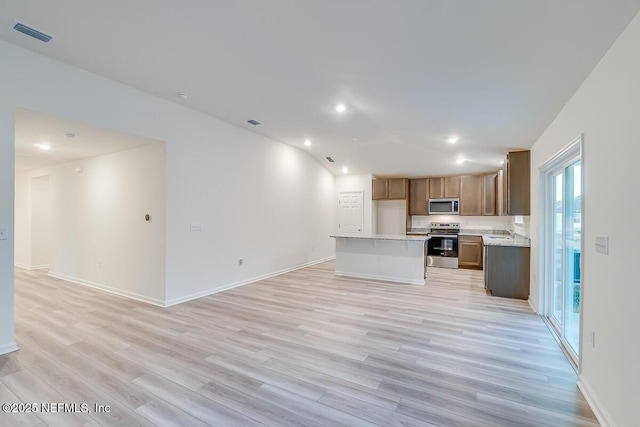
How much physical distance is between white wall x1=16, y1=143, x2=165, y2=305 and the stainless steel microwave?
6624 millimetres

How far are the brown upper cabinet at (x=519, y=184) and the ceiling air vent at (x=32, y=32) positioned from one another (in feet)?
19.4

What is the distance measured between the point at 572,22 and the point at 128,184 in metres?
5.43

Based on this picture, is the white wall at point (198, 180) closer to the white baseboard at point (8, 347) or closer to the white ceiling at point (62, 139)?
the white baseboard at point (8, 347)

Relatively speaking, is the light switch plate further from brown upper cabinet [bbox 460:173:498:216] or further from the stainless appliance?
brown upper cabinet [bbox 460:173:498:216]

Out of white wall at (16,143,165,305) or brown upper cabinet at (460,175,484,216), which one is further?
brown upper cabinet at (460,175,484,216)

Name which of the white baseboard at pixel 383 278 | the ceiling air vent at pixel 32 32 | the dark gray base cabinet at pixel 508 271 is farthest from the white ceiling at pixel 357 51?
the white baseboard at pixel 383 278

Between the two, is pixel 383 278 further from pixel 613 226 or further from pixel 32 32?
pixel 32 32

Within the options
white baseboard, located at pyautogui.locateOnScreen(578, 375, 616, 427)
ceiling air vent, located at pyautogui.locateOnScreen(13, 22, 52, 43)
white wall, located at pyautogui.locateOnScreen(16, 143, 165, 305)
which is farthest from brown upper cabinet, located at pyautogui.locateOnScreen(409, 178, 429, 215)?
ceiling air vent, located at pyautogui.locateOnScreen(13, 22, 52, 43)

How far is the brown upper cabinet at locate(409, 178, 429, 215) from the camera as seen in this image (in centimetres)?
823

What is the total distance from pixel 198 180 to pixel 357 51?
10.5 feet

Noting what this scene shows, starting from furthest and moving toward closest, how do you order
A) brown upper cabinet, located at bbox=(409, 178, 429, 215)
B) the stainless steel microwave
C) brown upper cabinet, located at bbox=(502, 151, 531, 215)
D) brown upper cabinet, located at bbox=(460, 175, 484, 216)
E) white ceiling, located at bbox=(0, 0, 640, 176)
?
brown upper cabinet, located at bbox=(409, 178, 429, 215)
the stainless steel microwave
brown upper cabinet, located at bbox=(460, 175, 484, 216)
brown upper cabinet, located at bbox=(502, 151, 531, 215)
white ceiling, located at bbox=(0, 0, 640, 176)

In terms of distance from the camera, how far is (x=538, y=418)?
6.29 feet

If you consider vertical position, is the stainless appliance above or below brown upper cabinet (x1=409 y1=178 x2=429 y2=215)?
below

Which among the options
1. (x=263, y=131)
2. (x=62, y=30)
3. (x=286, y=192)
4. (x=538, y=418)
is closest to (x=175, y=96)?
(x=62, y=30)
